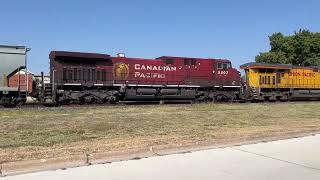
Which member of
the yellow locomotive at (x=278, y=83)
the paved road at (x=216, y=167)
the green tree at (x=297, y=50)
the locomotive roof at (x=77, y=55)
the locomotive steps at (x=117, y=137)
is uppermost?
the green tree at (x=297, y=50)

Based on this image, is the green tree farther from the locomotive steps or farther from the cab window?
the locomotive steps

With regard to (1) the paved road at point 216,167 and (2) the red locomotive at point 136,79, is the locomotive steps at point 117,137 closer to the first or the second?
(1) the paved road at point 216,167

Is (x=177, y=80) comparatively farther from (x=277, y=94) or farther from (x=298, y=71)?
(x=298, y=71)

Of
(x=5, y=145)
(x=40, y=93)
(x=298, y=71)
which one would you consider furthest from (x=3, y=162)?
(x=298, y=71)

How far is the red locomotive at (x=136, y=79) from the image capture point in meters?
26.2

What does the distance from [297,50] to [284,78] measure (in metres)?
37.9

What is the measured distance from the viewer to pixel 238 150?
9.88 meters

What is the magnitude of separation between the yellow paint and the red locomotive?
2.76 meters

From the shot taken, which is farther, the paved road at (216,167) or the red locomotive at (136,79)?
the red locomotive at (136,79)

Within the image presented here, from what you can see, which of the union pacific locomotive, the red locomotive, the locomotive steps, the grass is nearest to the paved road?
the locomotive steps

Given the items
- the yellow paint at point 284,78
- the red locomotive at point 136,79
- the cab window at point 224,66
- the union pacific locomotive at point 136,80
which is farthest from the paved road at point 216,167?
the yellow paint at point 284,78

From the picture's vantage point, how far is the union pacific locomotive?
2427cm

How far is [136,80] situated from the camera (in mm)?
28641

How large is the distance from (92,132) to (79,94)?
569 inches
